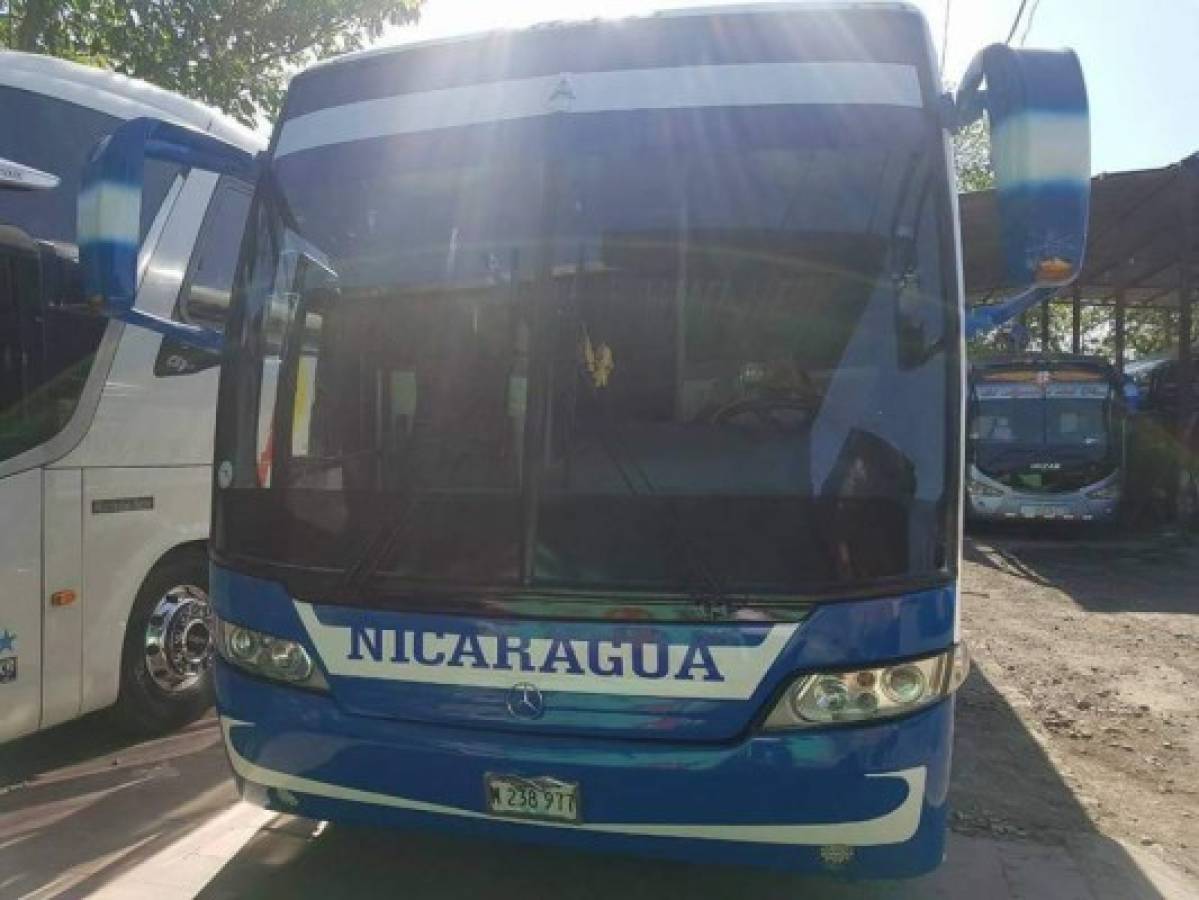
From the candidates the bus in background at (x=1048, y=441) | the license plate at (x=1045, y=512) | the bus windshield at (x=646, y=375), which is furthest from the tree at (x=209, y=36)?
the license plate at (x=1045, y=512)

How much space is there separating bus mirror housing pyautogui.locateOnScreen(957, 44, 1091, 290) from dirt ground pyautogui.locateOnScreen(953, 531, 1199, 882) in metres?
2.41

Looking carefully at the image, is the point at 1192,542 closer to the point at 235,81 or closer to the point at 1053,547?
the point at 1053,547

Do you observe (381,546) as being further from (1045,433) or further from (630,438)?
(1045,433)

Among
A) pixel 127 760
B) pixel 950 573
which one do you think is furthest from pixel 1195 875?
pixel 127 760

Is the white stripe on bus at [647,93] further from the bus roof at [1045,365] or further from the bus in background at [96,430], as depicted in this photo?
the bus roof at [1045,365]

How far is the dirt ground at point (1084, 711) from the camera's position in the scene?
14.3 ft

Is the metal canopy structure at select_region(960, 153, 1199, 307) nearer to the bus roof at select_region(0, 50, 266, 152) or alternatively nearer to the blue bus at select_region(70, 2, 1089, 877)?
Result: the bus roof at select_region(0, 50, 266, 152)

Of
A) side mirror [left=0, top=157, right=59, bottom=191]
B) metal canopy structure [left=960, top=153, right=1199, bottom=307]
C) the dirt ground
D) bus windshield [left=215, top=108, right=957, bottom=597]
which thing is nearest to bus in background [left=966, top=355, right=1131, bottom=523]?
metal canopy structure [left=960, top=153, right=1199, bottom=307]

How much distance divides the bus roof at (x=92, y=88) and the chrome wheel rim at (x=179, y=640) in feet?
7.44

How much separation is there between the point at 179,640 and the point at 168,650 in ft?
0.27

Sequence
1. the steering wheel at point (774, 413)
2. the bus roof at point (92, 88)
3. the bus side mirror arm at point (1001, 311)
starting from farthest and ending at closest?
1. the bus roof at point (92, 88)
2. the bus side mirror arm at point (1001, 311)
3. the steering wheel at point (774, 413)

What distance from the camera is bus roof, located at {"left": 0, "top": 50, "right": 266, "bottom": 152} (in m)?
4.67

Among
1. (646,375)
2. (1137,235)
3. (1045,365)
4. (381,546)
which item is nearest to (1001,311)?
(646,375)

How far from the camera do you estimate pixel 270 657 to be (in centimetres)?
324
